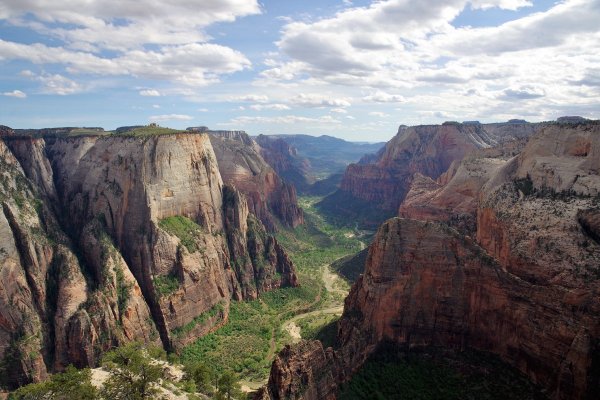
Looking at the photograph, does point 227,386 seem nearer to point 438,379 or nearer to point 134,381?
point 134,381

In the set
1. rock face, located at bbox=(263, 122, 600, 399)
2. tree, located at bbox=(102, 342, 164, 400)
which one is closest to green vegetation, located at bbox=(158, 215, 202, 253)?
tree, located at bbox=(102, 342, 164, 400)

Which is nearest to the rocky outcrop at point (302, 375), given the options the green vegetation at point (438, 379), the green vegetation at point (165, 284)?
the green vegetation at point (438, 379)

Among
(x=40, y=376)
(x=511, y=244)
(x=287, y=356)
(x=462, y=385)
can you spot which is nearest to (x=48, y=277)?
(x=40, y=376)

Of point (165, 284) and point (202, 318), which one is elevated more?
point (165, 284)

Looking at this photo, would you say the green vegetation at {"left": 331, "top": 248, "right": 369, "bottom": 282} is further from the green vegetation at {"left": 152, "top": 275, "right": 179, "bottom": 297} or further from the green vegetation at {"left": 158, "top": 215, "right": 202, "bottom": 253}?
the green vegetation at {"left": 152, "top": 275, "right": 179, "bottom": 297}

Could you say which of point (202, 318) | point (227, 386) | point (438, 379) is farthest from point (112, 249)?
point (438, 379)

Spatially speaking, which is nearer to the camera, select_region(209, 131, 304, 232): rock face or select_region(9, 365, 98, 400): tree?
select_region(9, 365, 98, 400): tree
